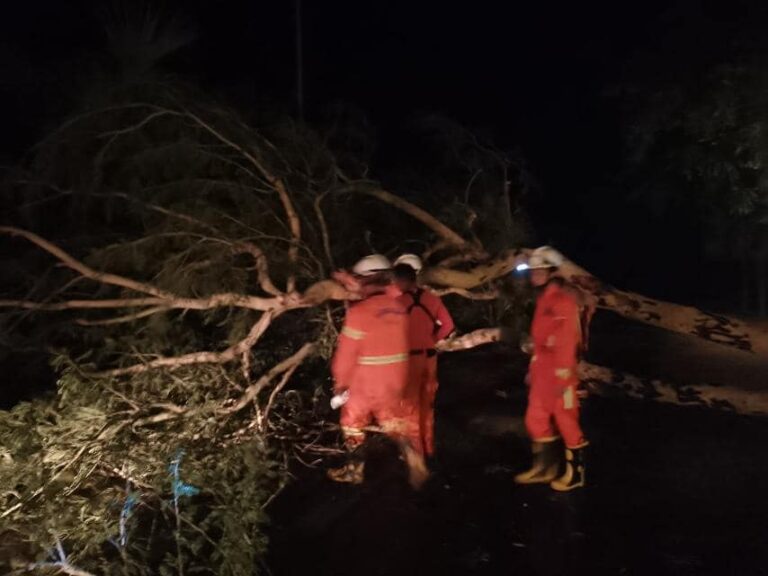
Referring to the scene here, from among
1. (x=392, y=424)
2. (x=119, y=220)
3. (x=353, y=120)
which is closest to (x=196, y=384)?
(x=392, y=424)

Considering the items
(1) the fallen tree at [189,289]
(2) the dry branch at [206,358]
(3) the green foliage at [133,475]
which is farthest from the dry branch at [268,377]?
(2) the dry branch at [206,358]

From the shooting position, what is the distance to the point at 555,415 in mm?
5066

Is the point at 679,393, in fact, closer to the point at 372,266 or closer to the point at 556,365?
the point at 556,365

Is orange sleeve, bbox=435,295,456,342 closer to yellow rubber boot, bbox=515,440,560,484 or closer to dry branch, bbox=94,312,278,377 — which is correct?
yellow rubber boot, bbox=515,440,560,484

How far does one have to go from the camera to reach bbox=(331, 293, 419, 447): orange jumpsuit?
4984 mm

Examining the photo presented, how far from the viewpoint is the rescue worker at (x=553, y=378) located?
494 cm

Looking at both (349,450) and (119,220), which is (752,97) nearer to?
(349,450)

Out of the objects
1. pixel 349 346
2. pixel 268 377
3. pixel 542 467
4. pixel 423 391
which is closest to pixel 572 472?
pixel 542 467

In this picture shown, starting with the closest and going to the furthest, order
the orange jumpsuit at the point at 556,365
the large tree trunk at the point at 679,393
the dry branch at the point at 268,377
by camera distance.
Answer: the orange jumpsuit at the point at 556,365 < the dry branch at the point at 268,377 < the large tree trunk at the point at 679,393

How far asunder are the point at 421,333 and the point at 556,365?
2.77 feet

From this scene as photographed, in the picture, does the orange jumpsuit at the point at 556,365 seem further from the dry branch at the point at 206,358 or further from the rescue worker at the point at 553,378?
the dry branch at the point at 206,358

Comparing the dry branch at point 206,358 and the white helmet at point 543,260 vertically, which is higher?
the white helmet at point 543,260

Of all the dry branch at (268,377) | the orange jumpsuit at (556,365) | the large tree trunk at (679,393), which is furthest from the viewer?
the large tree trunk at (679,393)

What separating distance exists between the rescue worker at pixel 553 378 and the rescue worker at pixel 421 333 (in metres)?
0.64
